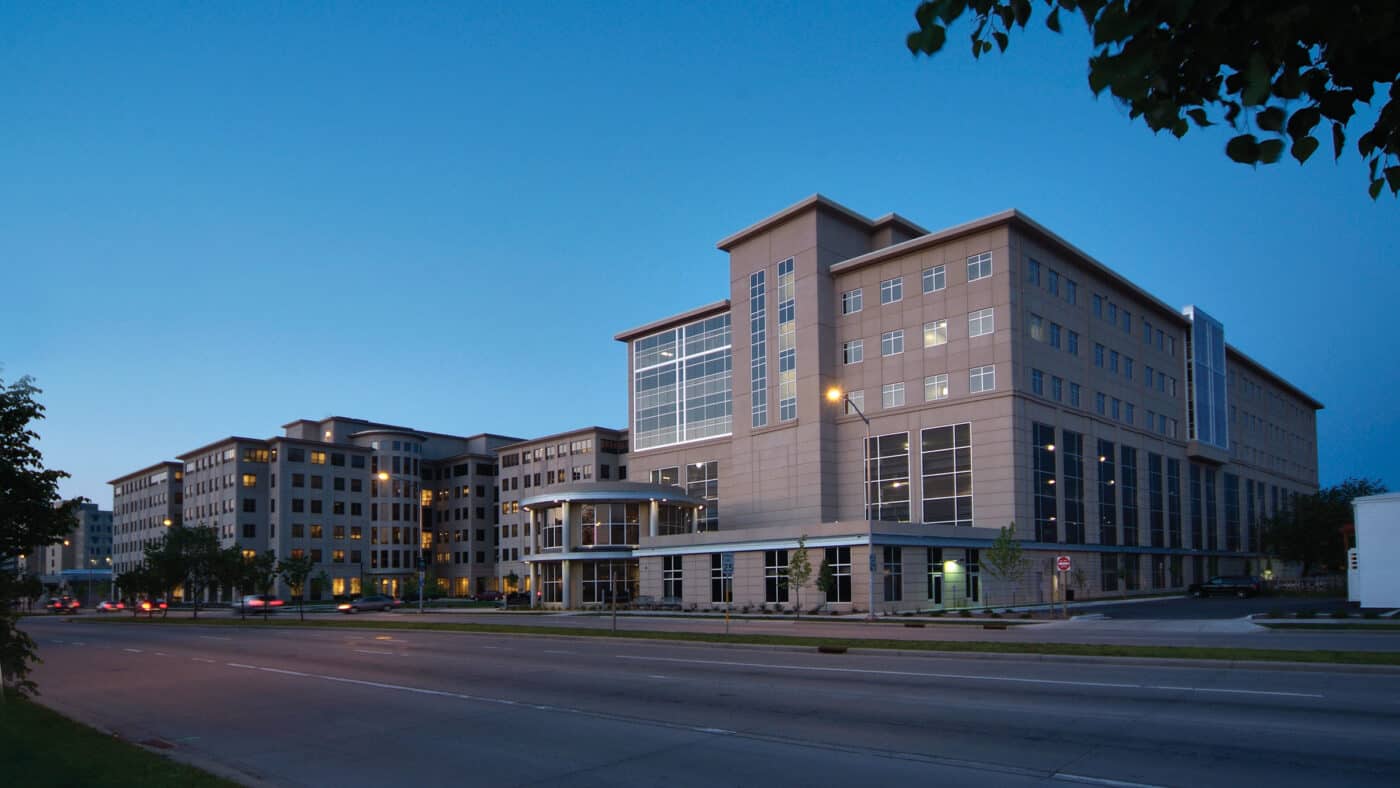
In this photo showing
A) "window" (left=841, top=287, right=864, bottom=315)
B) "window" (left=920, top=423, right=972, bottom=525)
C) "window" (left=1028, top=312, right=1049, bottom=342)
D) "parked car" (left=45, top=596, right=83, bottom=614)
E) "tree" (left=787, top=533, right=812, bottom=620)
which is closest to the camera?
"tree" (left=787, top=533, right=812, bottom=620)

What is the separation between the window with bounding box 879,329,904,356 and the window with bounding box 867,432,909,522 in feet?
18.0

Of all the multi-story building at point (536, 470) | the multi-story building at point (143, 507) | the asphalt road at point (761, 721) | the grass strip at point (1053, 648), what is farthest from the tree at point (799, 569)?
the multi-story building at point (143, 507)

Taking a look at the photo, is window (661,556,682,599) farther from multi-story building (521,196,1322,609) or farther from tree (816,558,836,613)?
tree (816,558,836,613)

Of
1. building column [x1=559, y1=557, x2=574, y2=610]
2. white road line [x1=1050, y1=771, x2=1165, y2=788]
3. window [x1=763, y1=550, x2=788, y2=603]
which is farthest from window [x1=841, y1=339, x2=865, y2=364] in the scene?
white road line [x1=1050, y1=771, x2=1165, y2=788]

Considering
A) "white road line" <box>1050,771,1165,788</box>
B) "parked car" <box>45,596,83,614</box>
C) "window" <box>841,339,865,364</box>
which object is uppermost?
"window" <box>841,339,865,364</box>

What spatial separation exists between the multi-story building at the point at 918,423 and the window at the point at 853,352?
105 millimetres

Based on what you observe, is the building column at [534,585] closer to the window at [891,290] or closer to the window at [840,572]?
the window at [840,572]

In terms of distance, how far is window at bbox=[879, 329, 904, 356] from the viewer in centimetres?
6462

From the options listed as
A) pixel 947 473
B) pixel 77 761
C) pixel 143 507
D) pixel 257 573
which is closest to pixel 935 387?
pixel 947 473

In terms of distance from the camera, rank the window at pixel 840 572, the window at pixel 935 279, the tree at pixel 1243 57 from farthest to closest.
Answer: the window at pixel 935 279 → the window at pixel 840 572 → the tree at pixel 1243 57

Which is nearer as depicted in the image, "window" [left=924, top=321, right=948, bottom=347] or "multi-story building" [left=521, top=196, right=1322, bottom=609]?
"multi-story building" [left=521, top=196, right=1322, bottom=609]

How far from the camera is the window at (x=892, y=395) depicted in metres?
64.3

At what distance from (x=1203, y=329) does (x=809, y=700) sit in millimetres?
78715

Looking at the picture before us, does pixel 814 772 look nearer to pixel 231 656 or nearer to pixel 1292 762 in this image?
pixel 1292 762
